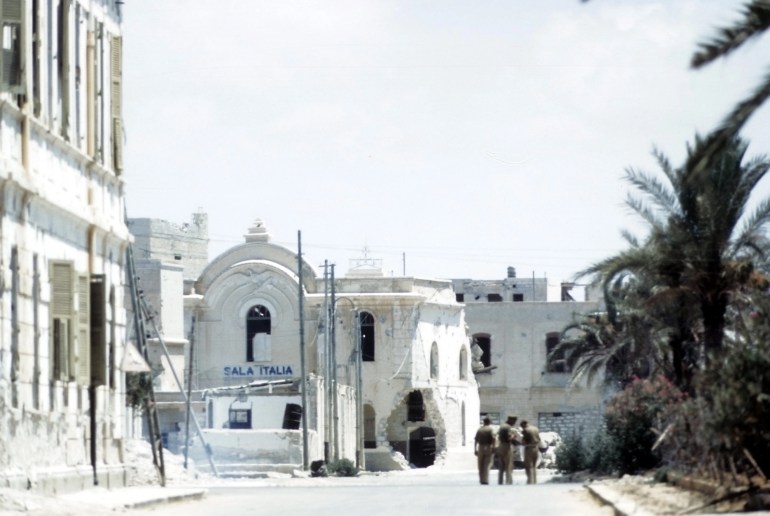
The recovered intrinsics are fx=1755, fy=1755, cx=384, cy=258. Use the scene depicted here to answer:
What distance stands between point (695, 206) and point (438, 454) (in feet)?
152

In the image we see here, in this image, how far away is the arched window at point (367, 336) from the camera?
8112cm

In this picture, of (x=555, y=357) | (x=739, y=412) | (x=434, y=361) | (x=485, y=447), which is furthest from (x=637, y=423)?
(x=555, y=357)

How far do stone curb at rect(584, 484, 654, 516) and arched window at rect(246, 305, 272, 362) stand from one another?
176 ft

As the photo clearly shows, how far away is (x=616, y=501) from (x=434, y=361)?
6050 cm

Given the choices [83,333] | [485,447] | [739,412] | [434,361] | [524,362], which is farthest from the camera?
[524,362]

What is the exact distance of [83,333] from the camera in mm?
27375

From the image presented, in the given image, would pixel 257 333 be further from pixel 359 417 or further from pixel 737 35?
pixel 737 35

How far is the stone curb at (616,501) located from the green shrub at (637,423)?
699 cm

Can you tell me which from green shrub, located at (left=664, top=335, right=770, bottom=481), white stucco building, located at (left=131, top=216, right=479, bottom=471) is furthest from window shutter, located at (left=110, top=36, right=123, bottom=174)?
white stucco building, located at (left=131, top=216, right=479, bottom=471)

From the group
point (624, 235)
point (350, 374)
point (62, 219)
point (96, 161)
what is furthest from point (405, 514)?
point (350, 374)

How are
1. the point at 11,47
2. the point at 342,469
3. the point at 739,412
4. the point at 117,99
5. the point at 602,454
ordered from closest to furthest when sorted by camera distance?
the point at 739,412 → the point at 11,47 → the point at 117,99 → the point at 602,454 → the point at 342,469

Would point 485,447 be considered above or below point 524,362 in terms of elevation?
below

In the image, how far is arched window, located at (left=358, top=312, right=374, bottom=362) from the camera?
81.1 meters

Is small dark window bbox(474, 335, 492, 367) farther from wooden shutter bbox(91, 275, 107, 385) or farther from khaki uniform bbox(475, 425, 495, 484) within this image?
wooden shutter bbox(91, 275, 107, 385)
